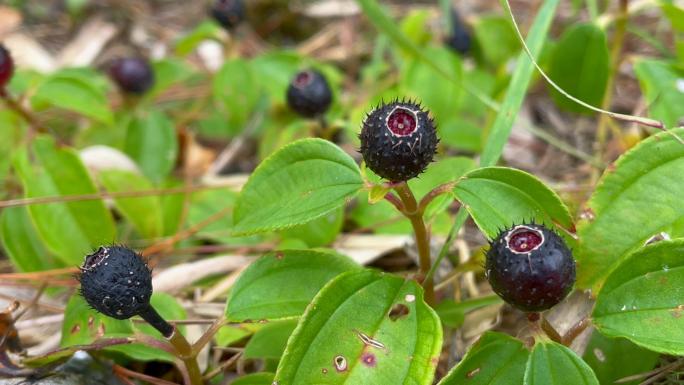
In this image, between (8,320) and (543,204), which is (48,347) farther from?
(543,204)

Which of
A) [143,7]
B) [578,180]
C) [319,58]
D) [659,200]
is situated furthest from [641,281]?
[143,7]

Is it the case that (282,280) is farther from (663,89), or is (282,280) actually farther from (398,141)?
(663,89)

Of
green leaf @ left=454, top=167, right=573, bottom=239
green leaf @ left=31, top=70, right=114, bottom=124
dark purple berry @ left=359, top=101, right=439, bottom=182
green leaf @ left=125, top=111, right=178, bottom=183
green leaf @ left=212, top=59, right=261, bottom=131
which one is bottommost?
green leaf @ left=125, top=111, right=178, bottom=183

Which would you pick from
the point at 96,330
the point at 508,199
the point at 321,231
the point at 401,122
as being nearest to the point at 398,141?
the point at 401,122

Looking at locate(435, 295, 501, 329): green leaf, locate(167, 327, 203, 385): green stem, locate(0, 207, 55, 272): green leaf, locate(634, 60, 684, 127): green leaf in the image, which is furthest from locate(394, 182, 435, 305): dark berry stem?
locate(0, 207, 55, 272): green leaf

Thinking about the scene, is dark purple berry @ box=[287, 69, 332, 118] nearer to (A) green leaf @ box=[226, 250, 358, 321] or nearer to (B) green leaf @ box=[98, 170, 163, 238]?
(B) green leaf @ box=[98, 170, 163, 238]
